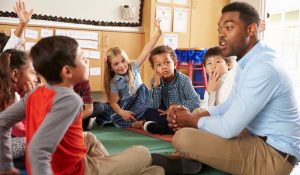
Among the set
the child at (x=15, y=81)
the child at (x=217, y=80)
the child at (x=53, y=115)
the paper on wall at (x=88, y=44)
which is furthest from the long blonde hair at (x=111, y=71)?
the child at (x=53, y=115)

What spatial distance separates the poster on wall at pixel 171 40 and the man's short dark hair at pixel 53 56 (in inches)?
130

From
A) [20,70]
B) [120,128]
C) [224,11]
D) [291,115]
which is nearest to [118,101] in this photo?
[120,128]

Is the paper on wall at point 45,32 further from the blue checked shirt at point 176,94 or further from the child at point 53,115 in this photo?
the child at point 53,115

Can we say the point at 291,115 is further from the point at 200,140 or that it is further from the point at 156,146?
the point at 156,146

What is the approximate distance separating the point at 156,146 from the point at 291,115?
0.87 m

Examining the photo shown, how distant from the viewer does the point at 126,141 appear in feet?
7.12

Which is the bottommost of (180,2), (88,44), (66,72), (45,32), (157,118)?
(157,118)

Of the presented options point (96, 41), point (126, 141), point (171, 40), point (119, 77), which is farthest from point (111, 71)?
point (171, 40)

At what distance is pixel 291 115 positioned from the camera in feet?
4.74

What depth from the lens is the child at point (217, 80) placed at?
2311 mm

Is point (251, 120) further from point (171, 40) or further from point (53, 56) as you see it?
point (171, 40)

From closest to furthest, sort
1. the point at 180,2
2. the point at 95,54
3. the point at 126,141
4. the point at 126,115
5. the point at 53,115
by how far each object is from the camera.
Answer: the point at 53,115
the point at 126,141
the point at 126,115
the point at 95,54
the point at 180,2

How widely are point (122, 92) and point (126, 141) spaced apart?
0.61m

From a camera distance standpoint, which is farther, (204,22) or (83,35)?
(204,22)
